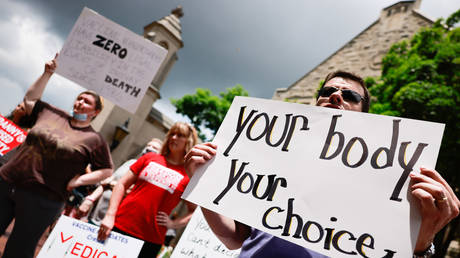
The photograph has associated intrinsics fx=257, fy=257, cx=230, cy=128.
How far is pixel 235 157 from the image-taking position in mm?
1249

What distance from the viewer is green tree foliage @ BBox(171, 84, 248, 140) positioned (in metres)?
22.4

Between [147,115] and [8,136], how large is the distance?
9460 mm

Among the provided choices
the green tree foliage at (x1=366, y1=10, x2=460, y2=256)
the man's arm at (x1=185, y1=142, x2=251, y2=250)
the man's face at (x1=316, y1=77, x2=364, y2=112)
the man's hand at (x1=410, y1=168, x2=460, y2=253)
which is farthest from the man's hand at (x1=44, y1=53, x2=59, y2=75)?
the green tree foliage at (x1=366, y1=10, x2=460, y2=256)

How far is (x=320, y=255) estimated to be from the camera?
1.05 meters

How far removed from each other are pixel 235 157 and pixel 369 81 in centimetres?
759

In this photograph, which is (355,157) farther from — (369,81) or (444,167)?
(369,81)

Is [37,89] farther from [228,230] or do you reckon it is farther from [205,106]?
[205,106]

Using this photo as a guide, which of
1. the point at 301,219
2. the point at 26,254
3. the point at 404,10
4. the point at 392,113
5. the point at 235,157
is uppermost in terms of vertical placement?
the point at 404,10

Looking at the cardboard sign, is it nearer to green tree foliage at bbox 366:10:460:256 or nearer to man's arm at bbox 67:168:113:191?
man's arm at bbox 67:168:113:191

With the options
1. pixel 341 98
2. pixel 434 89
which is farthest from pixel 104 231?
pixel 434 89

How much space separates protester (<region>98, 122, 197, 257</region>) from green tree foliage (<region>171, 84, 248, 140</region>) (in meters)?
19.9

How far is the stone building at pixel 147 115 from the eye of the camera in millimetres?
11148

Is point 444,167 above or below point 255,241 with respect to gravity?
above

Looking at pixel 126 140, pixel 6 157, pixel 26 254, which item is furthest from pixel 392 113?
pixel 126 140
